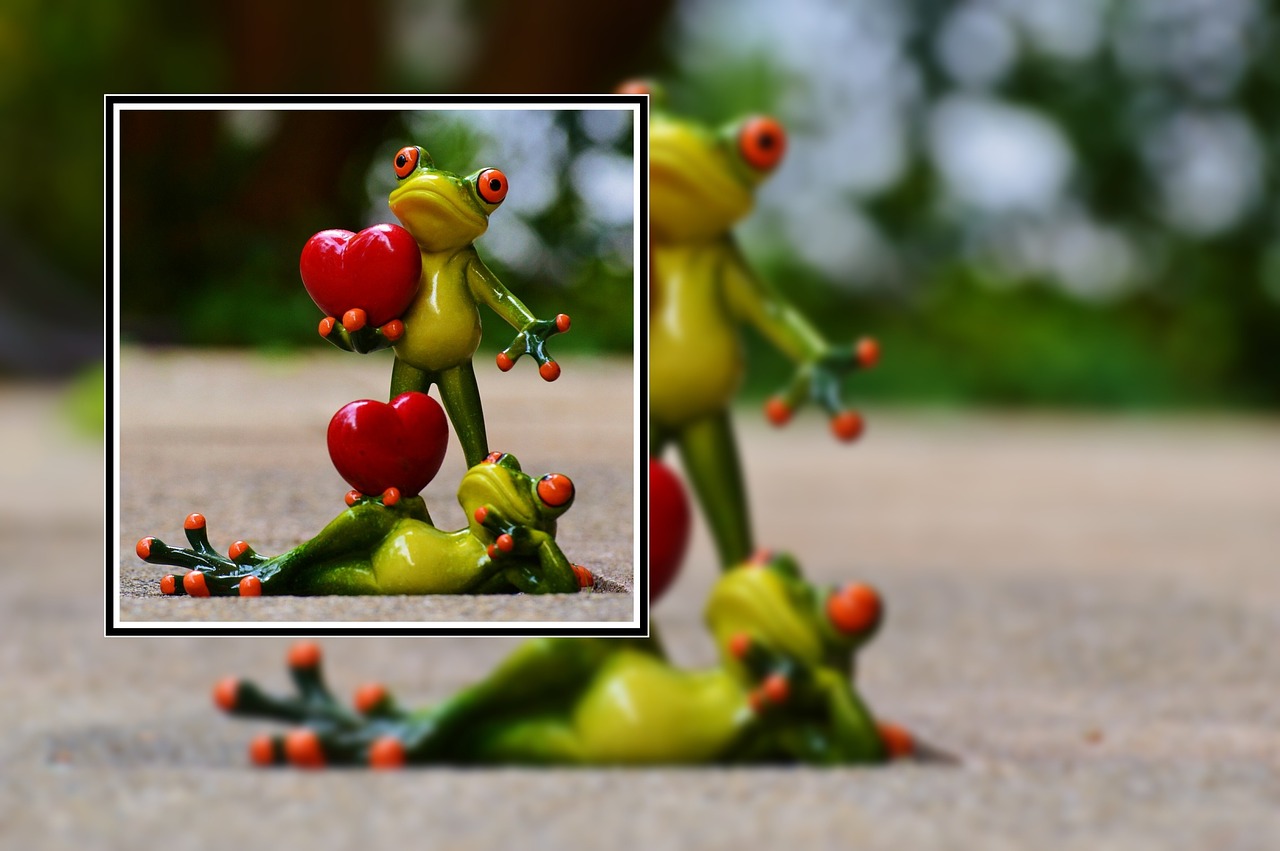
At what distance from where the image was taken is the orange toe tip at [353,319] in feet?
2.46

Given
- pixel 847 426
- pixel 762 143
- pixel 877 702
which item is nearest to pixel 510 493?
pixel 847 426

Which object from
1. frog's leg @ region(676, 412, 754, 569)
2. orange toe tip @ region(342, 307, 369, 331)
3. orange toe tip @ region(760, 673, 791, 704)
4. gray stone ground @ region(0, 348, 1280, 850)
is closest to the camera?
orange toe tip @ region(342, 307, 369, 331)

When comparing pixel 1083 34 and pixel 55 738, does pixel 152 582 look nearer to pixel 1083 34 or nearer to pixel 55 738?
pixel 55 738

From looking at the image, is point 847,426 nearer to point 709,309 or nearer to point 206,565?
point 709,309

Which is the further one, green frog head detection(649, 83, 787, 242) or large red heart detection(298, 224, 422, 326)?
green frog head detection(649, 83, 787, 242)

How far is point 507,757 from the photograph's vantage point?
105 cm

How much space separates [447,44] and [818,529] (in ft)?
13.9

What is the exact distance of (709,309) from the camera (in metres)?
1.10

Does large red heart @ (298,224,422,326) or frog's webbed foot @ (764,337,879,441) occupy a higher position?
large red heart @ (298,224,422,326)

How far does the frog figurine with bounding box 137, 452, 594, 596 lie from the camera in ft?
2.57

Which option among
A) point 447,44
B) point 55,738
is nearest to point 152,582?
point 55,738

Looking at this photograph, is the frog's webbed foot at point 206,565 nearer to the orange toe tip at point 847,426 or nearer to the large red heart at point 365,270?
the large red heart at point 365,270

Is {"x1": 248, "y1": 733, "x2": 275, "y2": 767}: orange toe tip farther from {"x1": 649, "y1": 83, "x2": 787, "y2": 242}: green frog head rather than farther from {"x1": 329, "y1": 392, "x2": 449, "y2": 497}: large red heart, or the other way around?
{"x1": 649, "y1": 83, "x2": 787, "y2": 242}: green frog head

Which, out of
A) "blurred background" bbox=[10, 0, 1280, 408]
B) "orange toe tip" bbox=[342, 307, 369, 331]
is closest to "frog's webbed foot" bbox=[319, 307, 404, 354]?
"orange toe tip" bbox=[342, 307, 369, 331]
